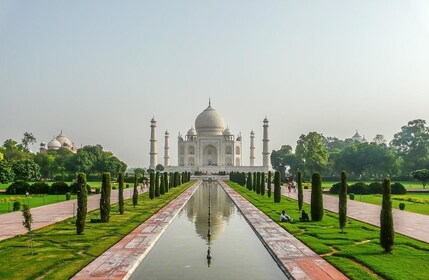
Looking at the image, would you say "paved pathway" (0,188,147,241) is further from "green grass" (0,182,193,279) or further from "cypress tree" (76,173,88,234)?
"cypress tree" (76,173,88,234)

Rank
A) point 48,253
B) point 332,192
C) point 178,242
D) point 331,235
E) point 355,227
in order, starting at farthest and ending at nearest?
point 332,192
point 355,227
point 331,235
point 178,242
point 48,253

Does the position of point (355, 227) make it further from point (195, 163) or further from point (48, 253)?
point (195, 163)

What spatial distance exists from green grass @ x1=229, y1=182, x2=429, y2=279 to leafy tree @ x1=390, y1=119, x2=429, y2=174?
38.0 meters

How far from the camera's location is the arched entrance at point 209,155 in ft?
241

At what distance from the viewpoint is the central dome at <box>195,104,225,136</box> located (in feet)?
241

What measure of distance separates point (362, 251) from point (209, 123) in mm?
64854

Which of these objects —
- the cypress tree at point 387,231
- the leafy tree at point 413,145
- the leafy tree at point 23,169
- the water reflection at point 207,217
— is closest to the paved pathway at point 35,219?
the water reflection at point 207,217

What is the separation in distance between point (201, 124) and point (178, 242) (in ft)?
210

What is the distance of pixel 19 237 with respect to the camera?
10.9 metres

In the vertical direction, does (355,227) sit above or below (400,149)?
below

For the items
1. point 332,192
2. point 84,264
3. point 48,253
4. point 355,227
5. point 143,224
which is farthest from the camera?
point 332,192

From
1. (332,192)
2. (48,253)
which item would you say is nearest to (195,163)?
(332,192)

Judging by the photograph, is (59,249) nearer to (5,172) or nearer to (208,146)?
(5,172)

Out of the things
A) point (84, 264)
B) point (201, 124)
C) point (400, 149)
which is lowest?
point (84, 264)
